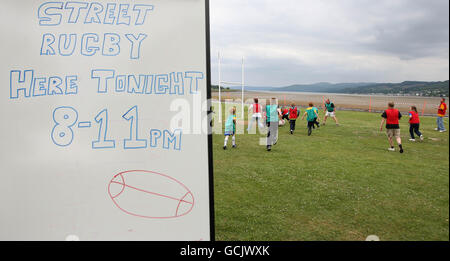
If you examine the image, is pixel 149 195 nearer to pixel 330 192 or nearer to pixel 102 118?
pixel 102 118

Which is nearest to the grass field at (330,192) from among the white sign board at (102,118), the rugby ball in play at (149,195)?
the rugby ball in play at (149,195)

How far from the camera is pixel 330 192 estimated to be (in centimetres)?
627

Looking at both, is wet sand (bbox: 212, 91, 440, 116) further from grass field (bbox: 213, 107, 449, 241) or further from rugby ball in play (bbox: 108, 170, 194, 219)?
rugby ball in play (bbox: 108, 170, 194, 219)

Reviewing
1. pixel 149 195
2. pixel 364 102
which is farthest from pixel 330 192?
pixel 364 102

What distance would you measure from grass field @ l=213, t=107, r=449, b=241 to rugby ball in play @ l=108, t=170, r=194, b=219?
2341 mm

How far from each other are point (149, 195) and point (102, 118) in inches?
25.8

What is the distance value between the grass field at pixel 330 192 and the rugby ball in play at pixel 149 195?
7.68 feet

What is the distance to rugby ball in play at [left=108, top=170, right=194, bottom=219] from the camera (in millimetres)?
2068

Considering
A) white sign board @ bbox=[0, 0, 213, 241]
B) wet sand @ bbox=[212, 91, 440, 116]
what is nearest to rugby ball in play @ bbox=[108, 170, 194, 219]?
white sign board @ bbox=[0, 0, 213, 241]

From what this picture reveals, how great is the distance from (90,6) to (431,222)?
586 cm

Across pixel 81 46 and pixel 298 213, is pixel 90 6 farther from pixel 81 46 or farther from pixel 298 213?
pixel 298 213
